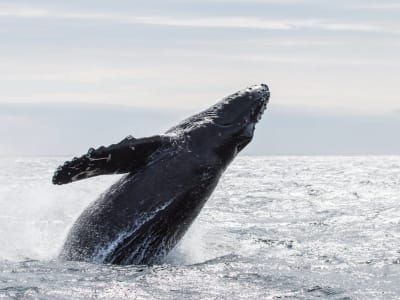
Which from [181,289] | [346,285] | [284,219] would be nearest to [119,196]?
[181,289]

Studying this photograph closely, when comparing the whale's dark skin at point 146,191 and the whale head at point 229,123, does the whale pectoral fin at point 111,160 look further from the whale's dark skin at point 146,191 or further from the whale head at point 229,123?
the whale head at point 229,123

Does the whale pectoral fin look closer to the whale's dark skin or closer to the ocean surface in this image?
the whale's dark skin

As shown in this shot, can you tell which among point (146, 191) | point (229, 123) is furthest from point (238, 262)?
point (229, 123)

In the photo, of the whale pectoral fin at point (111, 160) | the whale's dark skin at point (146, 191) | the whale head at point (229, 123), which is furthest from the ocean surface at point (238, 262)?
the whale head at point (229, 123)

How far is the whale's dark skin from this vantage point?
10445 millimetres

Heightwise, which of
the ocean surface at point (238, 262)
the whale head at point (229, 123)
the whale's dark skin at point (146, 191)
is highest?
the whale head at point (229, 123)

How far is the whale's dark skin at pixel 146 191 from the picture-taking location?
10.4 metres

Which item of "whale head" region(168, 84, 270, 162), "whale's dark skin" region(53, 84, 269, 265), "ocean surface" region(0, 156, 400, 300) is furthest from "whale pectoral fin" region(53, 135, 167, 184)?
"ocean surface" region(0, 156, 400, 300)

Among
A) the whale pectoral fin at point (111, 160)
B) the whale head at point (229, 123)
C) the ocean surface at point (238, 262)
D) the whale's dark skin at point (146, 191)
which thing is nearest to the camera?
the ocean surface at point (238, 262)

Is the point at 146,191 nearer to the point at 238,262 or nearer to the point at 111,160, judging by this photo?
the point at 111,160

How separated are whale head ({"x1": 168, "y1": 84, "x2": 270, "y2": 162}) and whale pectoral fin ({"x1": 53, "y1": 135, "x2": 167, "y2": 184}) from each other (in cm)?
66

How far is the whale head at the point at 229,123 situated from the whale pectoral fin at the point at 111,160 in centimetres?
66

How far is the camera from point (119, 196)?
10820 millimetres

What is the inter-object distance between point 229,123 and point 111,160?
2146mm
